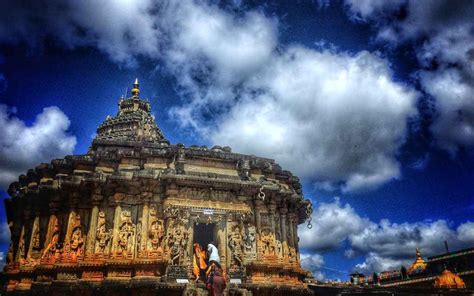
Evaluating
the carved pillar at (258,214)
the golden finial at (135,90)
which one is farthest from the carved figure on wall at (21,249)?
the golden finial at (135,90)

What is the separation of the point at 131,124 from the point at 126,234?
62.4 feet

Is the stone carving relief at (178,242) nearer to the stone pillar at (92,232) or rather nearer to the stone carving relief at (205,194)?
the stone carving relief at (205,194)

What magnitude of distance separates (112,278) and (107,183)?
4.13 meters

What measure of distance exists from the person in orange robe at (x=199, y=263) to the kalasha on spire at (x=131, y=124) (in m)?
16.9

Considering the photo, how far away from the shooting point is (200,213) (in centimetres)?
1627

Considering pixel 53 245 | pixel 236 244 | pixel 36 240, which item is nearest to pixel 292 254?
pixel 236 244

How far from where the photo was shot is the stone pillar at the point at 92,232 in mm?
15156

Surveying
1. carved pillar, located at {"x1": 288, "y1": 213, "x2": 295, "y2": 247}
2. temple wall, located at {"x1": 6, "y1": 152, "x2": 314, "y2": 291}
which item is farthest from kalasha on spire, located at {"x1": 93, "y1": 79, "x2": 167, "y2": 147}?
carved pillar, located at {"x1": 288, "y1": 213, "x2": 295, "y2": 247}

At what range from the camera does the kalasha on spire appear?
32.2 meters

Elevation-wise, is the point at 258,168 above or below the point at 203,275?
above

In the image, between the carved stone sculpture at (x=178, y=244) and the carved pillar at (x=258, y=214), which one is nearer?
the carved stone sculpture at (x=178, y=244)

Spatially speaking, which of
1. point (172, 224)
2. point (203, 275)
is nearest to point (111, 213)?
point (172, 224)

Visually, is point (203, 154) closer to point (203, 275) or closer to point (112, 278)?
point (203, 275)

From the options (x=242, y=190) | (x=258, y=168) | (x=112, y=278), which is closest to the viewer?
(x=112, y=278)
